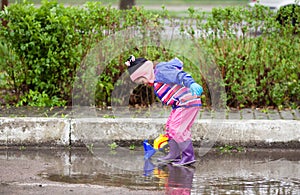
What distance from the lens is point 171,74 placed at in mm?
6027

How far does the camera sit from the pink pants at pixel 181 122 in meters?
6.16

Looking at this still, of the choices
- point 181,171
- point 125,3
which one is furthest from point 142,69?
point 125,3

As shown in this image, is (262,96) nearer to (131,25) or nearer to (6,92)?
(131,25)

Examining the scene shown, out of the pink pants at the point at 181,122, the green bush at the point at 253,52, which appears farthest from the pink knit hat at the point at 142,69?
the green bush at the point at 253,52

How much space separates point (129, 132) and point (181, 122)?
3.02 ft

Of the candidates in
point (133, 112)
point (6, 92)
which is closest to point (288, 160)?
point (133, 112)

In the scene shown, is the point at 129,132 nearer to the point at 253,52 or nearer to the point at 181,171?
the point at 181,171

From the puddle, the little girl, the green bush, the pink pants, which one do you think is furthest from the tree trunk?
the pink pants

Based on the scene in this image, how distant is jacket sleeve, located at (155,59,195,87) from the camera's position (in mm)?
5961

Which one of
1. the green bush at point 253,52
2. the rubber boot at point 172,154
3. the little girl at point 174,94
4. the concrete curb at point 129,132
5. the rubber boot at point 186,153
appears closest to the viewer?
the little girl at point 174,94

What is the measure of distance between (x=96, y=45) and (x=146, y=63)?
194cm

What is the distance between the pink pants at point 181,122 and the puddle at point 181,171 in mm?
302

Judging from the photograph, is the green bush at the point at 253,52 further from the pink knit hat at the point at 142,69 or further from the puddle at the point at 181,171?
the pink knit hat at the point at 142,69

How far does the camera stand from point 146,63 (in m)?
6.14
